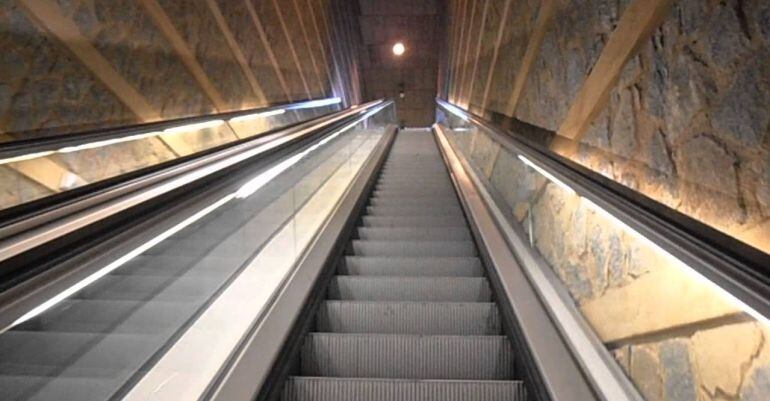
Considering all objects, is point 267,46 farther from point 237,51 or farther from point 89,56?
point 89,56

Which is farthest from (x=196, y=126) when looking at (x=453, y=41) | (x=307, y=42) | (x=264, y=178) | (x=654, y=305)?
(x=453, y=41)

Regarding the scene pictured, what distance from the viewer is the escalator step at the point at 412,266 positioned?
3.41 meters

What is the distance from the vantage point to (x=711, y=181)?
1.85 metres

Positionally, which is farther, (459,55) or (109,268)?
(459,55)

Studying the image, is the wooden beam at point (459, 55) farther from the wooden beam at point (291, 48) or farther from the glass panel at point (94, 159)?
the glass panel at point (94, 159)

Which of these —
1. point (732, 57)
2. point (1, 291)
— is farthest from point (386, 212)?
point (1, 291)

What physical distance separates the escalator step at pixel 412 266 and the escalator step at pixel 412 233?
63cm

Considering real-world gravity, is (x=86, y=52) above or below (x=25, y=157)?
above

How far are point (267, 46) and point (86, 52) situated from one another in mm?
3978

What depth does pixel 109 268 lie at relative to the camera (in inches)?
50.4

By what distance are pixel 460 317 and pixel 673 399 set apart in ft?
3.59

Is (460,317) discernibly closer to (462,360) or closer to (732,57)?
(462,360)

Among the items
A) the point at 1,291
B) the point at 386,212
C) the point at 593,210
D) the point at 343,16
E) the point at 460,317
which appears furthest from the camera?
the point at 343,16

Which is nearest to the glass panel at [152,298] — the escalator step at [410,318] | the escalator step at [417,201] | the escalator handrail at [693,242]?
the escalator step at [410,318]
